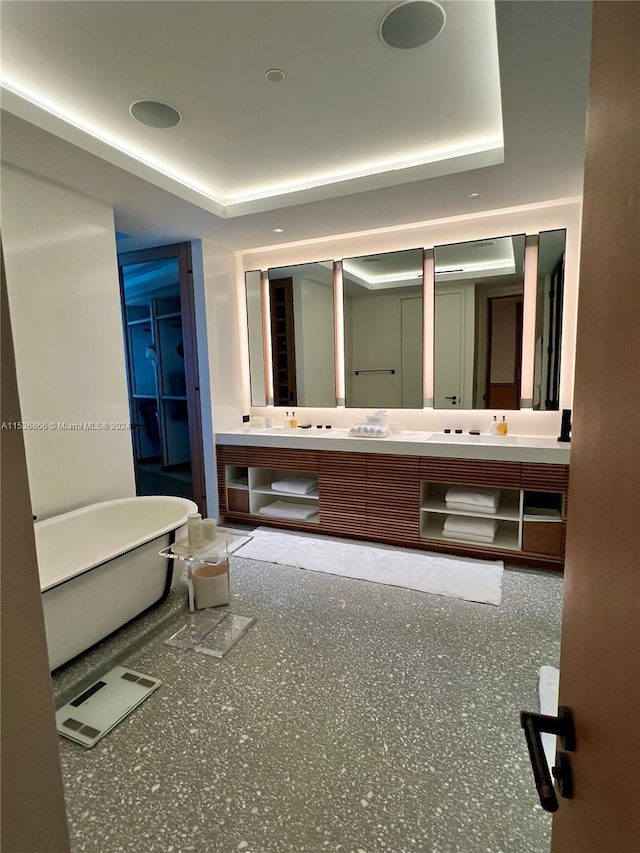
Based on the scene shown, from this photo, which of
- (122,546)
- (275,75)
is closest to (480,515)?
(122,546)

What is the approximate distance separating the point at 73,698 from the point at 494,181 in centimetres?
370

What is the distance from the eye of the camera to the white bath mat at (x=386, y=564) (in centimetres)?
293

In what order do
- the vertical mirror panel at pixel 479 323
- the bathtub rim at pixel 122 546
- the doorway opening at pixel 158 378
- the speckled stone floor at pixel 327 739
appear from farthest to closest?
the doorway opening at pixel 158 378 < the vertical mirror panel at pixel 479 323 < the bathtub rim at pixel 122 546 < the speckled stone floor at pixel 327 739

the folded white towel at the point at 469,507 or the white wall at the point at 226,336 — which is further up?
the white wall at the point at 226,336

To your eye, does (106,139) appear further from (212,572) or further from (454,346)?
(454,346)

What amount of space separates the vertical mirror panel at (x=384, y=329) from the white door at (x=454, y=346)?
0.17 metres

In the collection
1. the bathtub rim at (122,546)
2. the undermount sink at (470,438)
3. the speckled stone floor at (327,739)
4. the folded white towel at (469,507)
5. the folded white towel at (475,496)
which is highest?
the undermount sink at (470,438)

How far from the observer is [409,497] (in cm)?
347

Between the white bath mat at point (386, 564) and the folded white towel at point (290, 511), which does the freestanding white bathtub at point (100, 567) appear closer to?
the white bath mat at point (386, 564)

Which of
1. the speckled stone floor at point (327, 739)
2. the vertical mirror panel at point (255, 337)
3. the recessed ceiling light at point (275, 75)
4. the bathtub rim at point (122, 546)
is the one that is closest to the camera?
the speckled stone floor at point (327, 739)

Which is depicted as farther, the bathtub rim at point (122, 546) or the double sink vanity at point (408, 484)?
the double sink vanity at point (408, 484)

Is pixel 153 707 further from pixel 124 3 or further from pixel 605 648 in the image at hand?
pixel 124 3

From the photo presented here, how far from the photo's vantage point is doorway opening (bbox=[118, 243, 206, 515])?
5281 millimetres

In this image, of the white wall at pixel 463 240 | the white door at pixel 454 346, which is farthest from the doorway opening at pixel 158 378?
the white door at pixel 454 346
